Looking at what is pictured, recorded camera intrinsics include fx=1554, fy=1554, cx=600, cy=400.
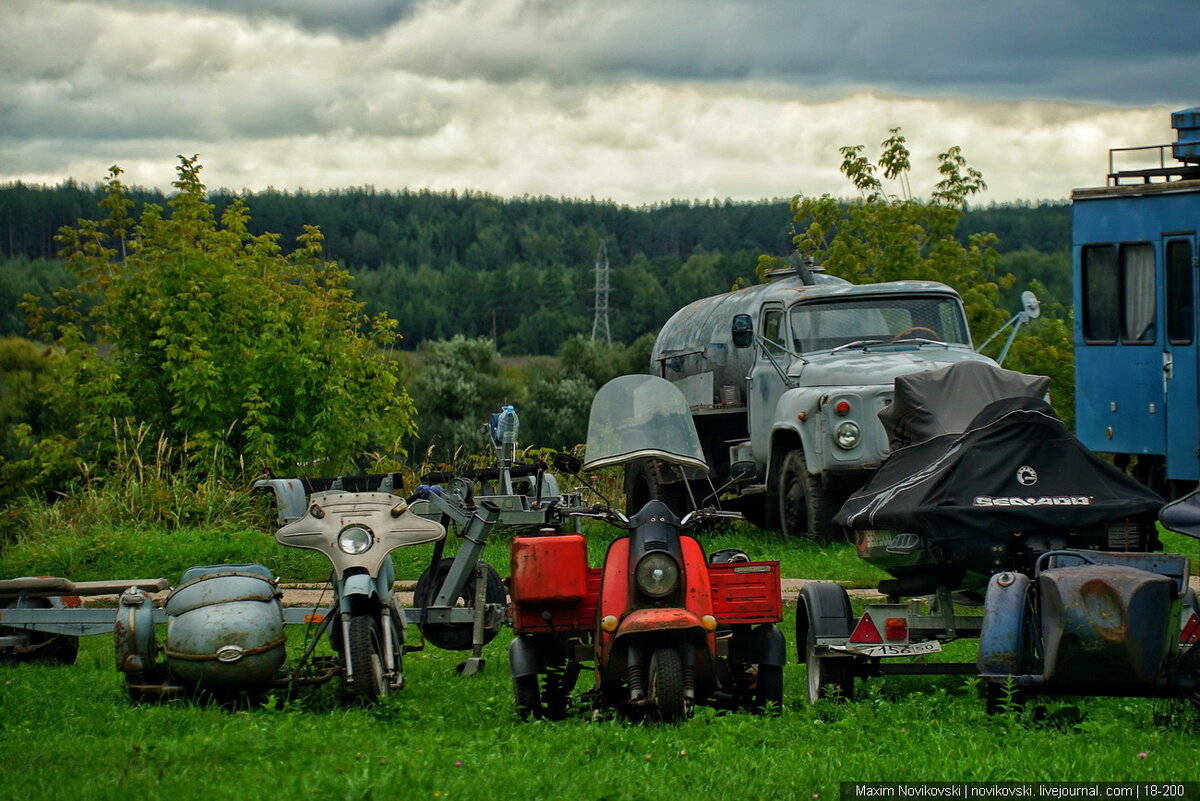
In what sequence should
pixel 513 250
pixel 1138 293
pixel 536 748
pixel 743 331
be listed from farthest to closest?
1. pixel 513 250
2. pixel 1138 293
3. pixel 743 331
4. pixel 536 748

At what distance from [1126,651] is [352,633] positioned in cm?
370

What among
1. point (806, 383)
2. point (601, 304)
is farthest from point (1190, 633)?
point (601, 304)

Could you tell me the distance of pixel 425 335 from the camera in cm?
12119

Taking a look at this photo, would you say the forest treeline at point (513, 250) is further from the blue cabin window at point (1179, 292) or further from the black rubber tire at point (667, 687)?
the black rubber tire at point (667, 687)

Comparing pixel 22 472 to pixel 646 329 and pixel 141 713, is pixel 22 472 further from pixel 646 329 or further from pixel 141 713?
pixel 646 329

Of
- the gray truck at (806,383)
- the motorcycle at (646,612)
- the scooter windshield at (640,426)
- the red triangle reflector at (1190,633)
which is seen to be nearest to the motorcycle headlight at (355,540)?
the motorcycle at (646,612)

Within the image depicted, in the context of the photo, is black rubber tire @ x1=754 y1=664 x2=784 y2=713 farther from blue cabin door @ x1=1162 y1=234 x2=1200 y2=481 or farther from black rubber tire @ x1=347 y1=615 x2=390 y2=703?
blue cabin door @ x1=1162 y1=234 x2=1200 y2=481

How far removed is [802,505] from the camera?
1608 centimetres

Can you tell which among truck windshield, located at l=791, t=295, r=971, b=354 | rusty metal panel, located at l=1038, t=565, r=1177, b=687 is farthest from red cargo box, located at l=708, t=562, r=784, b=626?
truck windshield, located at l=791, t=295, r=971, b=354

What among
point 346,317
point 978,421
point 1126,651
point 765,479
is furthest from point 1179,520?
point 346,317

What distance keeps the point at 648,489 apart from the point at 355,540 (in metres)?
10.7

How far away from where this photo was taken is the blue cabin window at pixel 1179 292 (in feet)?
55.2

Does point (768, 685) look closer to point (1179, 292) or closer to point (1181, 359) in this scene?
point (1181, 359)

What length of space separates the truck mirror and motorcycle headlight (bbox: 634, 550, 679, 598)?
908 cm
